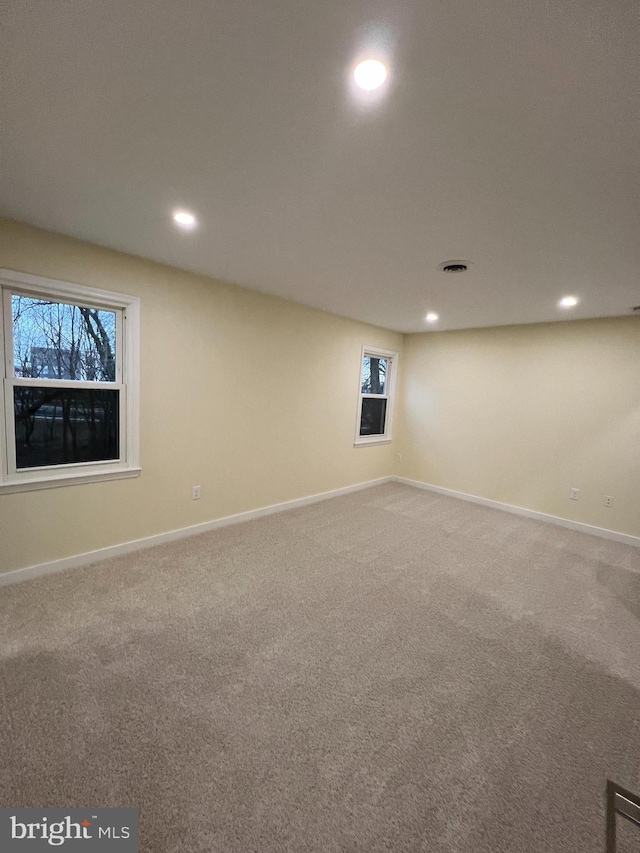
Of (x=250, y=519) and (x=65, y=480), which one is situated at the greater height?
(x=65, y=480)

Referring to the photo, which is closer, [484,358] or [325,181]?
[325,181]

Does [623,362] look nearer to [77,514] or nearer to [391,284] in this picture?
[391,284]

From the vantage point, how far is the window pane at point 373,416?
204 inches

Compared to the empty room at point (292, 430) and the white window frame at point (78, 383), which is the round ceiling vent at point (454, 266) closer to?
the empty room at point (292, 430)

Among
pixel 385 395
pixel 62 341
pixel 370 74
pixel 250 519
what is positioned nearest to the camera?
pixel 370 74

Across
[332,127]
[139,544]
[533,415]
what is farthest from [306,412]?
[332,127]

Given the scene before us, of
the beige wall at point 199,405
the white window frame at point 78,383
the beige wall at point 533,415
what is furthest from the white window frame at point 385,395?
the white window frame at point 78,383

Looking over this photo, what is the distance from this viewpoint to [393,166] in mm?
1479

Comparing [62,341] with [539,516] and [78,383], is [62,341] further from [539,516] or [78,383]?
[539,516]

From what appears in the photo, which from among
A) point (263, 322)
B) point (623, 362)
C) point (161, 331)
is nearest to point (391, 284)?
point (263, 322)

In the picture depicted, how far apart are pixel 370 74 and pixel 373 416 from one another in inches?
176

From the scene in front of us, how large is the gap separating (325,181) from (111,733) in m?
2.58

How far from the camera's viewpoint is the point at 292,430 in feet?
13.4

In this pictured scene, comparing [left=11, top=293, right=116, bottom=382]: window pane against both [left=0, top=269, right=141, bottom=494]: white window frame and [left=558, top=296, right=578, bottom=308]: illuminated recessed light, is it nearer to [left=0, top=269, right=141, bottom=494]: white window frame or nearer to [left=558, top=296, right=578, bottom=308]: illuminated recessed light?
[left=0, top=269, right=141, bottom=494]: white window frame
